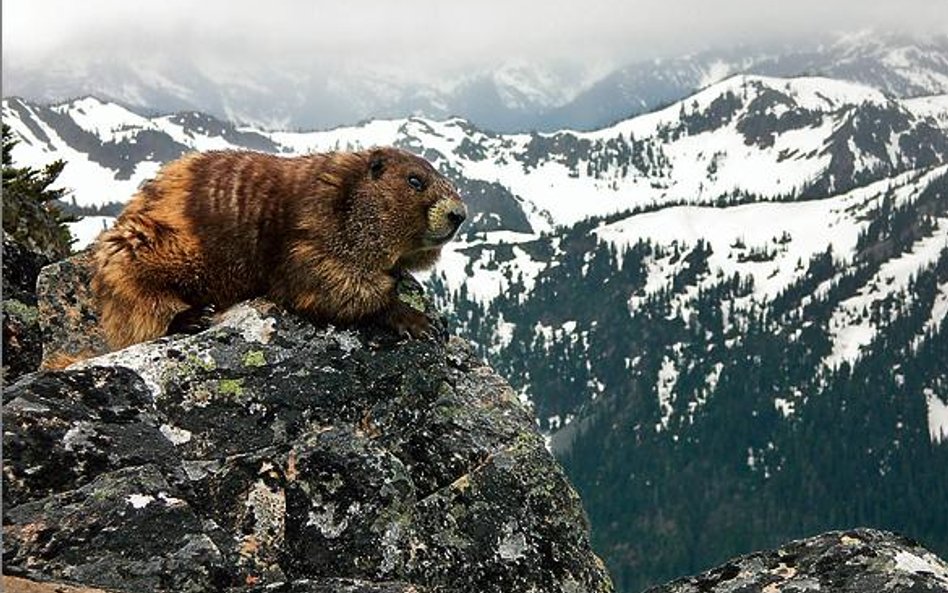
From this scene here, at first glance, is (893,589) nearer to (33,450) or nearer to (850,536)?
(850,536)

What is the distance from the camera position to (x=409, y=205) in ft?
33.8

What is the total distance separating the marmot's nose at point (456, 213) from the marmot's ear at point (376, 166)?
94cm

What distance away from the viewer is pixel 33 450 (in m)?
8.18

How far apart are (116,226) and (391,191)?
10.6 feet

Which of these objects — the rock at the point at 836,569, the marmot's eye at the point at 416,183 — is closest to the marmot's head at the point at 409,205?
the marmot's eye at the point at 416,183

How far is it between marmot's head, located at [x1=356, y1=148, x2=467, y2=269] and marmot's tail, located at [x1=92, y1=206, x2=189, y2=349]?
2330mm

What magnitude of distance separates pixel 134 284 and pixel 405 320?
3.02m

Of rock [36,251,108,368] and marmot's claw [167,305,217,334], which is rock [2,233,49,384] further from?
marmot's claw [167,305,217,334]

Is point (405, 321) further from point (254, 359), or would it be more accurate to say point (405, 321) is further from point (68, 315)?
point (68, 315)

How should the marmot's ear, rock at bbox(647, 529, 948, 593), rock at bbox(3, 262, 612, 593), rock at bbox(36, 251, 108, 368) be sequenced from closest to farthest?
rock at bbox(3, 262, 612, 593)
rock at bbox(647, 529, 948, 593)
the marmot's ear
rock at bbox(36, 251, 108, 368)

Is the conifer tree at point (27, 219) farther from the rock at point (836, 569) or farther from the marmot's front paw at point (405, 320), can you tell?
the rock at point (836, 569)

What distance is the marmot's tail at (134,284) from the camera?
10.3 meters

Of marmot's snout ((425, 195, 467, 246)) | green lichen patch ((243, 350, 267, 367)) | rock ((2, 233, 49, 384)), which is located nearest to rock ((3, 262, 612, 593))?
green lichen patch ((243, 350, 267, 367))

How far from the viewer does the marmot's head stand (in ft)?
33.7
